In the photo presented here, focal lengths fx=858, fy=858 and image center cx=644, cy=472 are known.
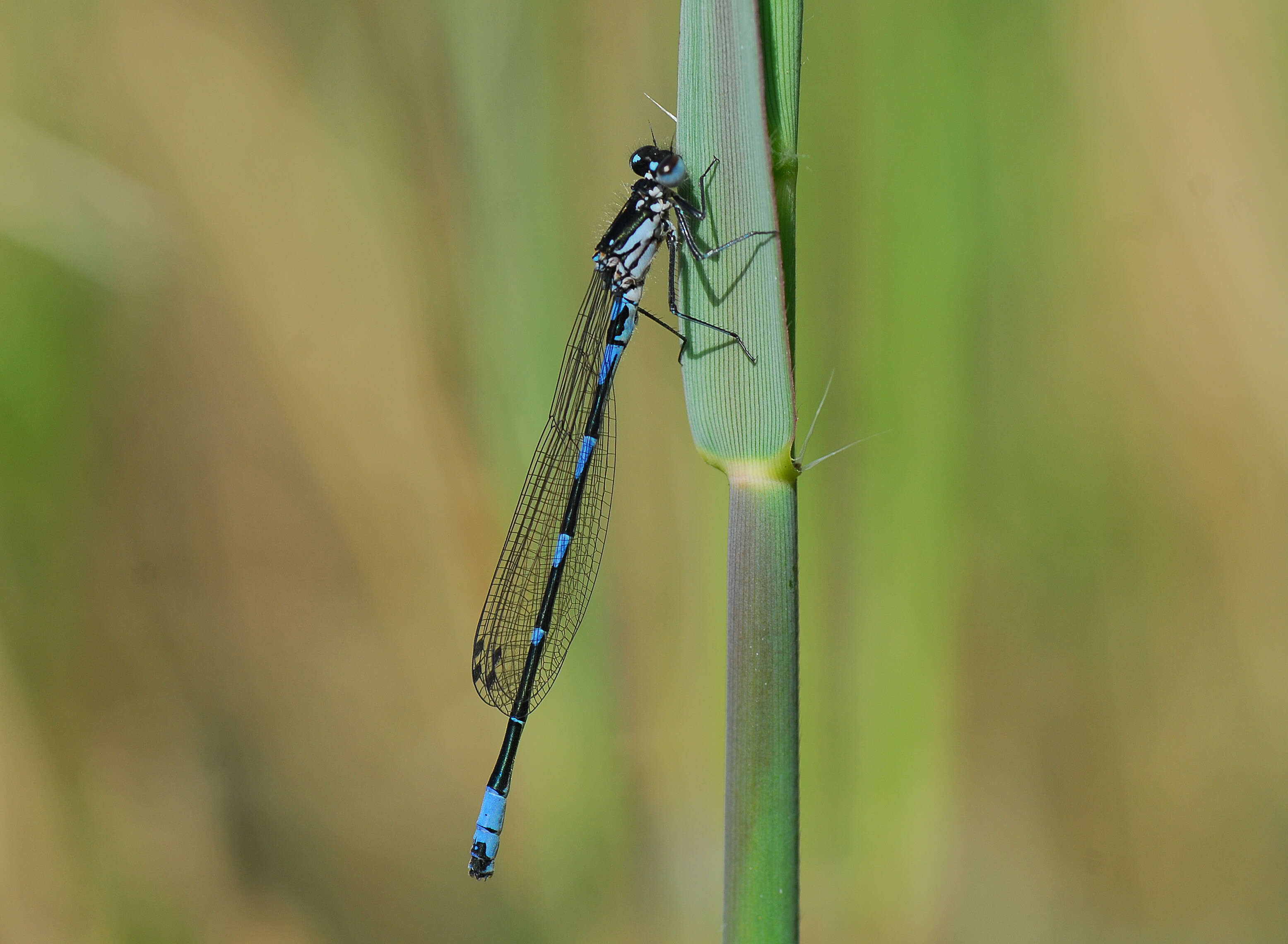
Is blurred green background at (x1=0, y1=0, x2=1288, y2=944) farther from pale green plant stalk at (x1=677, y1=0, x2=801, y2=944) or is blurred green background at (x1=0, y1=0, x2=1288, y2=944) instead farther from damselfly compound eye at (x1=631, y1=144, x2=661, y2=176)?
pale green plant stalk at (x1=677, y1=0, x2=801, y2=944)

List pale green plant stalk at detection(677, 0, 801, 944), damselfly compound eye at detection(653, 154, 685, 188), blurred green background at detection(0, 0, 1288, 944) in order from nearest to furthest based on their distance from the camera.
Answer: pale green plant stalk at detection(677, 0, 801, 944) → damselfly compound eye at detection(653, 154, 685, 188) → blurred green background at detection(0, 0, 1288, 944)

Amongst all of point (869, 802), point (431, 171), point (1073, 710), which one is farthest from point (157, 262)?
point (1073, 710)

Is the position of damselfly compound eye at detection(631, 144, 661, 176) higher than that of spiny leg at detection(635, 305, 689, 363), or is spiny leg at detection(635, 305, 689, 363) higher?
damselfly compound eye at detection(631, 144, 661, 176)

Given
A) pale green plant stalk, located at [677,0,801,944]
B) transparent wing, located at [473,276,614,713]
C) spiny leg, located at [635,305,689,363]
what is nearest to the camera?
pale green plant stalk, located at [677,0,801,944]

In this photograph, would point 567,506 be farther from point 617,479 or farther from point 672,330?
point 672,330

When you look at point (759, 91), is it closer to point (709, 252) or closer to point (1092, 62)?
point (709, 252)

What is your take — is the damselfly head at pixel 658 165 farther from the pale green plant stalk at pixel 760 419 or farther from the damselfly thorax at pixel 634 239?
the pale green plant stalk at pixel 760 419

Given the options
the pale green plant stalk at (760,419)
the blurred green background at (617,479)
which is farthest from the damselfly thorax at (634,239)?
the pale green plant stalk at (760,419)

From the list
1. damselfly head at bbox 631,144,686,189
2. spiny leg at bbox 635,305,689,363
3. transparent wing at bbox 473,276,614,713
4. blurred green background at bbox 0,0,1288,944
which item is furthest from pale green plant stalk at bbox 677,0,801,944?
transparent wing at bbox 473,276,614,713

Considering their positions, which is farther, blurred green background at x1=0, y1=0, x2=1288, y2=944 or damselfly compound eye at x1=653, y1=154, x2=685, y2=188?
blurred green background at x1=0, y1=0, x2=1288, y2=944
